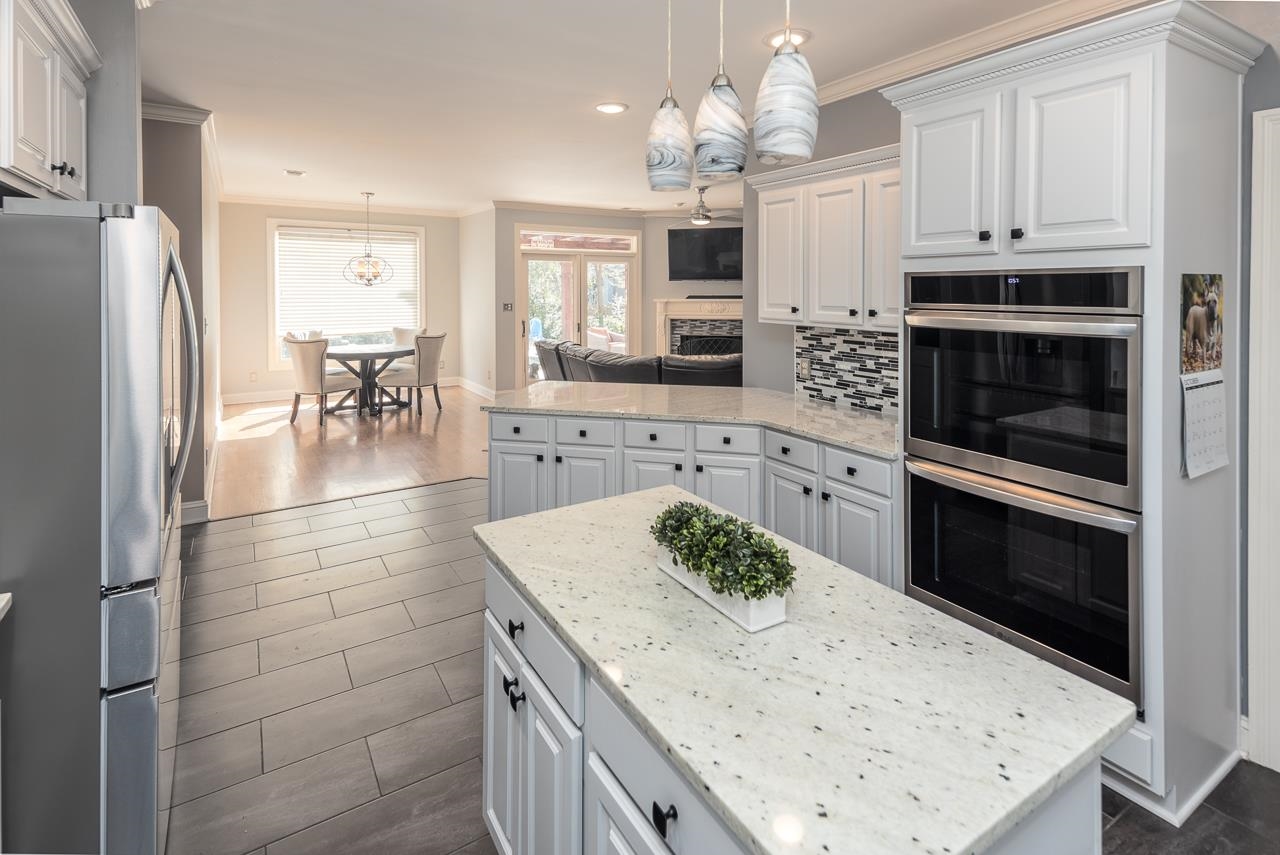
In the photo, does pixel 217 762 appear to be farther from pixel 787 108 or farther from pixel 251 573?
pixel 787 108

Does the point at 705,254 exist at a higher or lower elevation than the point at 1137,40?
higher

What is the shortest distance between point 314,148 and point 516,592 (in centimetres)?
535

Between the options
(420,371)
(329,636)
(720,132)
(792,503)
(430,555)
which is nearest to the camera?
(720,132)

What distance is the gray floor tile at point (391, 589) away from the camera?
3.34 meters

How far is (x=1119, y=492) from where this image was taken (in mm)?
1910

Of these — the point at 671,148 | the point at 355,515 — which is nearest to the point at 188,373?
the point at 671,148

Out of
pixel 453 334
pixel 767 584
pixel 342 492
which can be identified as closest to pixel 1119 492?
pixel 767 584

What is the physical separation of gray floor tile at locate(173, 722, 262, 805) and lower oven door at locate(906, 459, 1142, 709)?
229cm

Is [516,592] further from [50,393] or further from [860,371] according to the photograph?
[860,371]

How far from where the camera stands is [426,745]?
2277 mm

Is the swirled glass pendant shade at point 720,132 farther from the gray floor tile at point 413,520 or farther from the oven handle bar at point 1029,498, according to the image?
the gray floor tile at point 413,520

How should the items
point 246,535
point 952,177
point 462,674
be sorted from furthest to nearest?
point 246,535, point 462,674, point 952,177

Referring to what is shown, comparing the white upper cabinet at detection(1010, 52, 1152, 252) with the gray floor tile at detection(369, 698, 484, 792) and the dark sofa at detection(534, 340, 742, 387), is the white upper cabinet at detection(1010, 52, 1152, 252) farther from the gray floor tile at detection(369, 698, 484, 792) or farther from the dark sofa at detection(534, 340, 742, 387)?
the dark sofa at detection(534, 340, 742, 387)

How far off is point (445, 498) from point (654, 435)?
7.48ft
